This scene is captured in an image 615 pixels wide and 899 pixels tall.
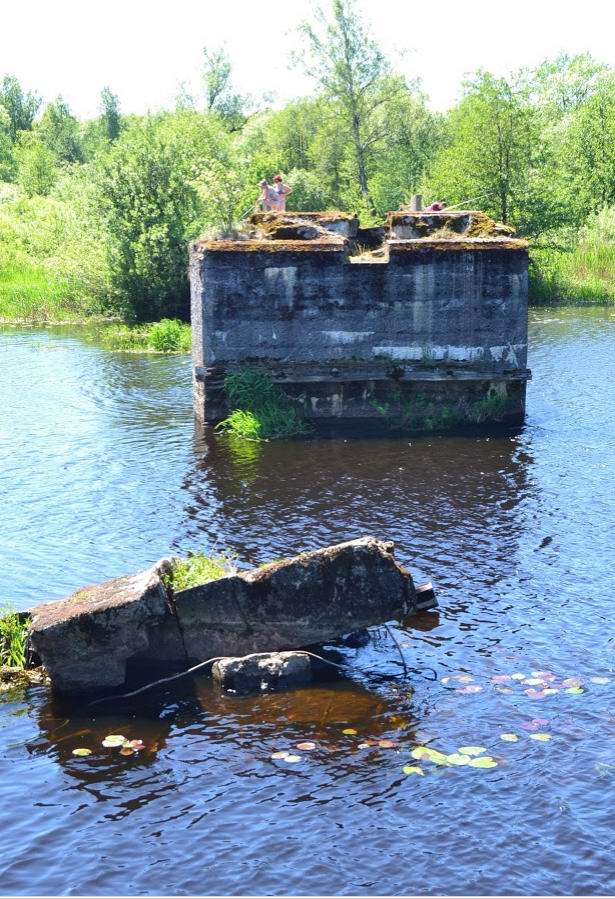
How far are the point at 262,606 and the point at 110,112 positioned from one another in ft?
294

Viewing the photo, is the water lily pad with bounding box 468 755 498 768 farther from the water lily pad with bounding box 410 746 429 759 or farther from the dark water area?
the water lily pad with bounding box 410 746 429 759

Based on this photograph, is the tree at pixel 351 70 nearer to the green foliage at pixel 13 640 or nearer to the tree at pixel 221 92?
the tree at pixel 221 92

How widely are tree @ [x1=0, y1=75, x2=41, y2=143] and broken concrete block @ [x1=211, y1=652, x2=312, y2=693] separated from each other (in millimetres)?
100934

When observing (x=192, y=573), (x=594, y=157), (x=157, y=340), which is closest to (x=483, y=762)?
(x=192, y=573)

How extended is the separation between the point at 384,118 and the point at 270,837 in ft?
178

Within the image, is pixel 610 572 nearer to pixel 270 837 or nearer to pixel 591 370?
pixel 270 837

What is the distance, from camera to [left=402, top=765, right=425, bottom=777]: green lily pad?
27.9ft

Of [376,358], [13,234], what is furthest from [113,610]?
[13,234]

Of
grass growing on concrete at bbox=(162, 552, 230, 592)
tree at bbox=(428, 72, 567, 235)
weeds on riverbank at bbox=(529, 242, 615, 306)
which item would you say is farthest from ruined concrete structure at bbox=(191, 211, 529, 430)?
tree at bbox=(428, 72, 567, 235)

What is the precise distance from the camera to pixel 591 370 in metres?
26.3

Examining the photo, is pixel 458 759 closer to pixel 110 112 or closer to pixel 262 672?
pixel 262 672

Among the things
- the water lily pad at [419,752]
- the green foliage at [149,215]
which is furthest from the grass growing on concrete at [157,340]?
the water lily pad at [419,752]

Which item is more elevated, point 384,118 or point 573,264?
point 384,118

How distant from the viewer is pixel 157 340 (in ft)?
104
